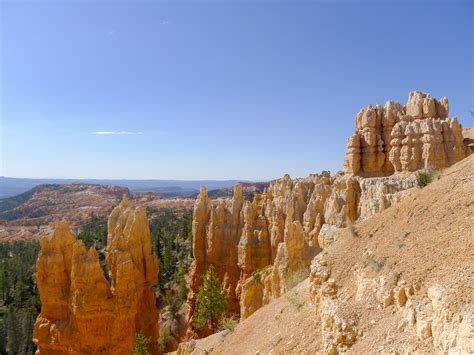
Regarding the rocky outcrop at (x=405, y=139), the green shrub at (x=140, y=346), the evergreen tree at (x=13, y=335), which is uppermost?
the rocky outcrop at (x=405, y=139)

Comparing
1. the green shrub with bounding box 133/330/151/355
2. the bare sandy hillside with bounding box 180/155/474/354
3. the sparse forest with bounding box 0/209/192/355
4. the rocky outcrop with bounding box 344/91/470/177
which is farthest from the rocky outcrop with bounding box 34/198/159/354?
the rocky outcrop with bounding box 344/91/470/177

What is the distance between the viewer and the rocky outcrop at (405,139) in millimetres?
29250

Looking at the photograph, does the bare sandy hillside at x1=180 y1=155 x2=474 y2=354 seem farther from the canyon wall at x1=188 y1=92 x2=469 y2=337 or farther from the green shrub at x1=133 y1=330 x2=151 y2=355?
the canyon wall at x1=188 y1=92 x2=469 y2=337

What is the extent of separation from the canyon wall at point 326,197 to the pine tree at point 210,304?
4.23 ft

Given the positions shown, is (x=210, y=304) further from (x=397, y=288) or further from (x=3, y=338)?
(x=397, y=288)

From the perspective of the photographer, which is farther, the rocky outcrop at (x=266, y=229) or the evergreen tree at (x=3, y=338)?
the evergreen tree at (x=3, y=338)

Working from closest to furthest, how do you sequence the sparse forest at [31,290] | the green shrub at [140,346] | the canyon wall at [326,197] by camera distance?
1. the green shrub at [140,346]
2. the canyon wall at [326,197]
3. the sparse forest at [31,290]

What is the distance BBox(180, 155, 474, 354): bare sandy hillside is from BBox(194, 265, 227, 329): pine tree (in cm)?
1622

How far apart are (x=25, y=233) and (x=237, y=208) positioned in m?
79.3

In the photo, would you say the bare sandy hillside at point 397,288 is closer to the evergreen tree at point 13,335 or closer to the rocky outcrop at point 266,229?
the rocky outcrop at point 266,229

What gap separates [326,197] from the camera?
27922 millimetres

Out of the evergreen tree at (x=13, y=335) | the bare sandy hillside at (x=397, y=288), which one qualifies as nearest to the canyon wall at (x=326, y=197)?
the bare sandy hillside at (x=397, y=288)

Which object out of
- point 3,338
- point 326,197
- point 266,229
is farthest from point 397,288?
point 3,338

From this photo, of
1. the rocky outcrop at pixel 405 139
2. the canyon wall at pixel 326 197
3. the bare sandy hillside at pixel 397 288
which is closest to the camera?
the bare sandy hillside at pixel 397 288
